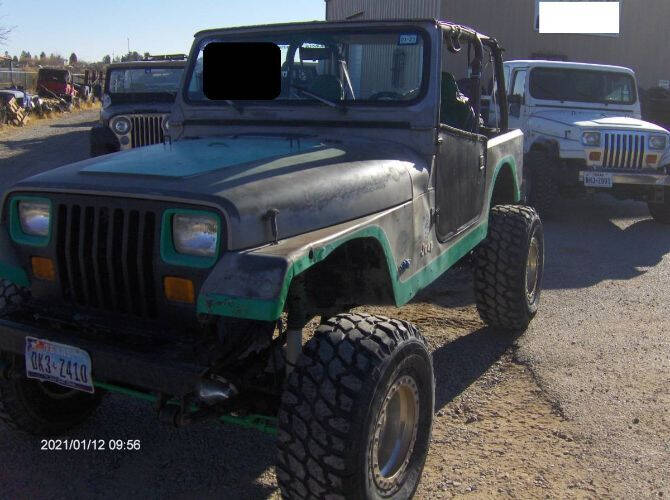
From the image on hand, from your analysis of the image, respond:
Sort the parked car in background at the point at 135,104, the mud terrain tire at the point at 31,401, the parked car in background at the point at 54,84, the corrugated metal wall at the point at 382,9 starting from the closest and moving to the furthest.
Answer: the mud terrain tire at the point at 31,401 → the parked car in background at the point at 135,104 → the corrugated metal wall at the point at 382,9 → the parked car in background at the point at 54,84

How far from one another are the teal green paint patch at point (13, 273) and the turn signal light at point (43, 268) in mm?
50

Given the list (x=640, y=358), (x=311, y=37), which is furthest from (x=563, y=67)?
(x=311, y=37)

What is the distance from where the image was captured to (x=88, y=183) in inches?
104

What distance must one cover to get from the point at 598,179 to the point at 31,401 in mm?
7078

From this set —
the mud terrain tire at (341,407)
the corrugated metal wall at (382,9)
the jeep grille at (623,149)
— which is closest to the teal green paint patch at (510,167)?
the mud terrain tire at (341,407)

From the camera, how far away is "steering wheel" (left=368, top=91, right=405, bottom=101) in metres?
3.61

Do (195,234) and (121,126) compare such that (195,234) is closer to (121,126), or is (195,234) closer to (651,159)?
(651,159)

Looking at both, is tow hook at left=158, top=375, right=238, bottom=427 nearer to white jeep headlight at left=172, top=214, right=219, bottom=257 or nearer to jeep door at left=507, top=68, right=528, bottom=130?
white jeep headlight at left=172, top=214, right=219, bottom=257

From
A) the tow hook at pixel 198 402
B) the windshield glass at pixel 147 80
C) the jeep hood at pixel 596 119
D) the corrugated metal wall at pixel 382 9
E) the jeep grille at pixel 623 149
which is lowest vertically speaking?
the tow hook at pixel 198 402

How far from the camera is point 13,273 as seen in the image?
2.82 m

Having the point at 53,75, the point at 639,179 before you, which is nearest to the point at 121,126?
the point at 639,179

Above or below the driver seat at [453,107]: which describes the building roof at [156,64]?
above

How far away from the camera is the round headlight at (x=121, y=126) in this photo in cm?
962

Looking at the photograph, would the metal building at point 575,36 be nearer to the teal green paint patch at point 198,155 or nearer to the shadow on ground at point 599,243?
the shadow on ground at point 599,243
